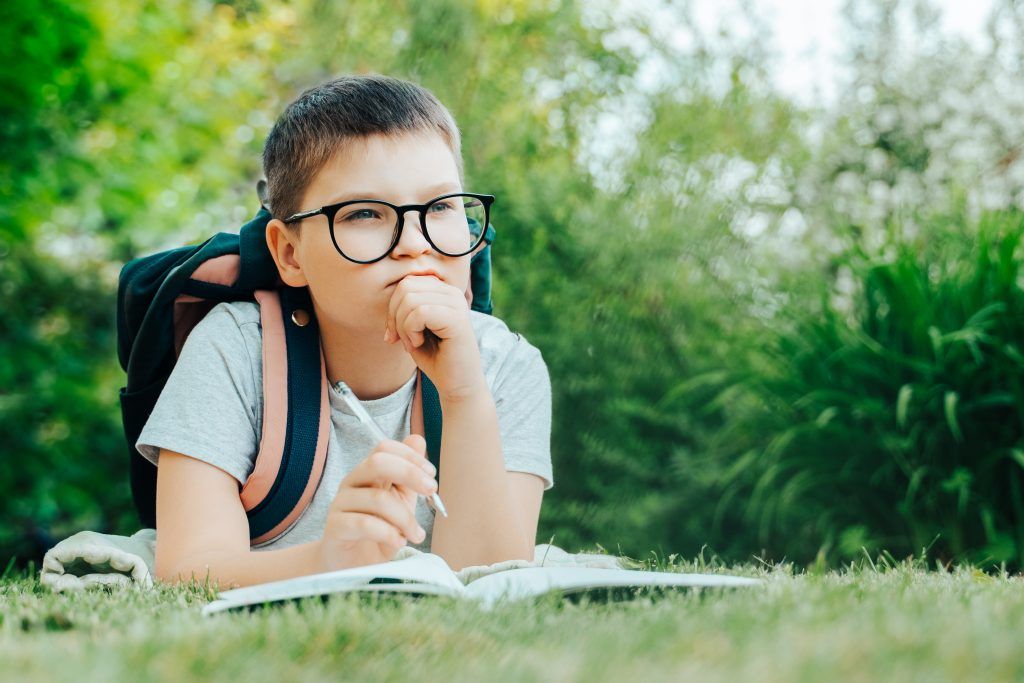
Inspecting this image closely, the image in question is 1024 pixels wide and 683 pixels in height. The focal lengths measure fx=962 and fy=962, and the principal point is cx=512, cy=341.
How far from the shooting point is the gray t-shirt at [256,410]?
74.4 inches

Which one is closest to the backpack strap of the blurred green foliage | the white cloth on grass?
the white cloth on grass

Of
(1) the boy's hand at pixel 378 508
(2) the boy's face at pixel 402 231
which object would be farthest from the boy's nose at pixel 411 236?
(1) the boy's hand at pixel 378 508

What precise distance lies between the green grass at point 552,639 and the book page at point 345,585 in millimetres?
22

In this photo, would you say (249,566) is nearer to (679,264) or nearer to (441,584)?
(441,584)

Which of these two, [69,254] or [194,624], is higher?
[69,254]

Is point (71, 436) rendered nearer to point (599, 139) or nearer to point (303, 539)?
point (599, 139)

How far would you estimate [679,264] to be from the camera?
13.6 ft

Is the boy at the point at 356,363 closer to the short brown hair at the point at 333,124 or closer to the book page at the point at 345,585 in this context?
the short brown hair at the point at 333,124

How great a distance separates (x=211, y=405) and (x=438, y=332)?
0.48 metres

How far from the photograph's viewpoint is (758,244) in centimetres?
430

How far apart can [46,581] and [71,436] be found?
399cm

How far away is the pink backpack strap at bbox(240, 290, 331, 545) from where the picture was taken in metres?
1.94

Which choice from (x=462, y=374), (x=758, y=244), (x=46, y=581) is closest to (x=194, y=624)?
(x=46, y=581)

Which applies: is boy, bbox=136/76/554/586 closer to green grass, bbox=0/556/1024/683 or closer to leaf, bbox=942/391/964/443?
green grass, bbox=0/556/1024/683
